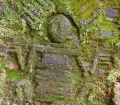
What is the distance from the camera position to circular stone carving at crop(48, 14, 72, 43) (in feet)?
21.2

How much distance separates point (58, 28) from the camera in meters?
6.50

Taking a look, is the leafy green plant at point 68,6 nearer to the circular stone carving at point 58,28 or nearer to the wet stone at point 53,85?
the circular stone carving at point 58,28

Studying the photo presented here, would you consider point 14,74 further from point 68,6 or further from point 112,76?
point 112,76

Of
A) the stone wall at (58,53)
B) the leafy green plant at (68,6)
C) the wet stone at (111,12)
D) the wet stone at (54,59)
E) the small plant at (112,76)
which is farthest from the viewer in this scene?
the wet stone at (111,12)

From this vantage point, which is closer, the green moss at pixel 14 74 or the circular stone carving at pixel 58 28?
the green moss at pixel 14 74

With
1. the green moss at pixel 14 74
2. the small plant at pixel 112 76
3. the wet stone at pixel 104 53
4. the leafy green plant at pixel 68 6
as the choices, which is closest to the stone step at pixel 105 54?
the wet stone at pixel 104 53

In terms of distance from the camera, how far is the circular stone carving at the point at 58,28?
6.45 meters

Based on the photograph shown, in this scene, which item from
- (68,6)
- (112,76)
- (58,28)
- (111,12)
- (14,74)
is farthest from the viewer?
(111,12)

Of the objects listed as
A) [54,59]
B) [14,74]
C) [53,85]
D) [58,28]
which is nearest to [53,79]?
[53,85]

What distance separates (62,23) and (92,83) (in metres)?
1.39

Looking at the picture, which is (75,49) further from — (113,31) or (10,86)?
(10,86)

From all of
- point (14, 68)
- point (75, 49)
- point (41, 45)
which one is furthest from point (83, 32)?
point (14, 68)

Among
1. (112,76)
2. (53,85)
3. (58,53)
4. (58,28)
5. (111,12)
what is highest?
(111,12)

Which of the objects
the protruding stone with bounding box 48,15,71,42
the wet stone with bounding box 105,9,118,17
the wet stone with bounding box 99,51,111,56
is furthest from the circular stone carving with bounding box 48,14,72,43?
the wet stone with bounding box 105,9,118,17
